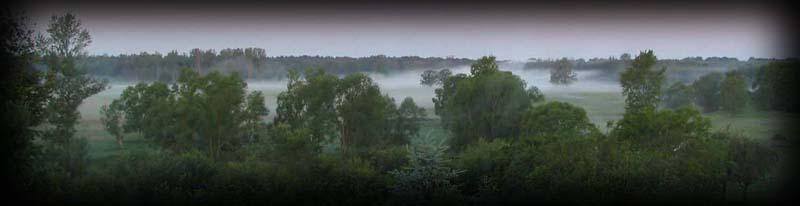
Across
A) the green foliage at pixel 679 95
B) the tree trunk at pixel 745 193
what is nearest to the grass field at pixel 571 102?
the green foliage at pixel 679 95

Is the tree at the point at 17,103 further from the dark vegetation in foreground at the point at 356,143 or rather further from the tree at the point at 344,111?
the tree at the point at 344,111

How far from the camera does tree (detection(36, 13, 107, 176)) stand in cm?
451

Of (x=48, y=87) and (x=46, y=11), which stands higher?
(x=46, y=11)

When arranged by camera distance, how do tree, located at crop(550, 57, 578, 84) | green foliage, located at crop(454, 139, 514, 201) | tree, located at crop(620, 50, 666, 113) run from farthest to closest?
1. tree, located at crop(550, 57, 578, 84)
2. tree, located at crop(620, 50, 666, 113)
3. green foliage, located at crop(454, 139, 514, 201)

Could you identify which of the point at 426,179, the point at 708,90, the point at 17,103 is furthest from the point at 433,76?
the point at 17,103

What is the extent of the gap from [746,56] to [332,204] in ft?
12.0

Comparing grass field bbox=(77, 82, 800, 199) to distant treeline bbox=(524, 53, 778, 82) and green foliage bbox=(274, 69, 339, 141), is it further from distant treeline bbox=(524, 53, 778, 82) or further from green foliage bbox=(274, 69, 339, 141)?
distant treeline bbox=(524, 53, 778, 82)

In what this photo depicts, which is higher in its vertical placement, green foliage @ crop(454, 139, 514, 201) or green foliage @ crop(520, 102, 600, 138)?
green foliage @ crop(520, 102, 600, 138)

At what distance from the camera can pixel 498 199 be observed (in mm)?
4543

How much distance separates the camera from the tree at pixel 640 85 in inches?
187

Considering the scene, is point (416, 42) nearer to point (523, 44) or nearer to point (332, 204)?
point (523, 44)

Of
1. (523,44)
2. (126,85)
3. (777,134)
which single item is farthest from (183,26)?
(777,134)

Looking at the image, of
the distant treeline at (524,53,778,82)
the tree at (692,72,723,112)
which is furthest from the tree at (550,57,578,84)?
the tree at (692,72,723,112)

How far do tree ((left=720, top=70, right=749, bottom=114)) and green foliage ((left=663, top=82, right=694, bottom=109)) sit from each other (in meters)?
0.27
